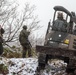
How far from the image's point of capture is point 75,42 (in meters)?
13.7

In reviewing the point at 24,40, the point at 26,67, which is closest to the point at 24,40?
the point at 24,40

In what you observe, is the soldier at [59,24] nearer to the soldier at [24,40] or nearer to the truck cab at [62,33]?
the truck cab at [62,33]

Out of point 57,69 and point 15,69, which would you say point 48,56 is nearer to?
point 57,69

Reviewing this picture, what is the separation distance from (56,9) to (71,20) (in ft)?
3.03

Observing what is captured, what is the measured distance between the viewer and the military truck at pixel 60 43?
514 inches

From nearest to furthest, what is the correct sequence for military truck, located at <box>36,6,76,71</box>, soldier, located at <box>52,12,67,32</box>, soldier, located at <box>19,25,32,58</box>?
military truck, located at <box>36,6,76,71</box> < soldier, located at <box>52,12,67,32</box> < soldier, located at <box>19,25,32,58</box>

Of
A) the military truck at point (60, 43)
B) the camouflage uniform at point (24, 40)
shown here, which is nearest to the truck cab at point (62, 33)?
the military truck at point (60, 43)

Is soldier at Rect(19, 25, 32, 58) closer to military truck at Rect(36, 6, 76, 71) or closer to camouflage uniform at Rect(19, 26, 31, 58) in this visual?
camouflage uniform at Rect(19, 26, 31, 58)

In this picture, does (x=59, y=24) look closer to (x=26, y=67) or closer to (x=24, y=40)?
(x=26, y=67)

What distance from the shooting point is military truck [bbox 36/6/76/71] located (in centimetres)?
1304

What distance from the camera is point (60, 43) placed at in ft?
44.7

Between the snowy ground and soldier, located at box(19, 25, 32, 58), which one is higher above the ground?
soldier, located at box(19, 25, 32, 58)

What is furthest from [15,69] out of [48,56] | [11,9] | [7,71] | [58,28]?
[11,9]

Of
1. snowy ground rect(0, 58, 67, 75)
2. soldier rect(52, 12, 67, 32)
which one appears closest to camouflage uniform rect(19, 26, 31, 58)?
snowy ground rect(0, 58, 67, 75)
